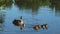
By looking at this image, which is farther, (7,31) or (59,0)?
(59,0)

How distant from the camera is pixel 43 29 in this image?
9.70m

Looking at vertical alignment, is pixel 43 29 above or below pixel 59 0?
below

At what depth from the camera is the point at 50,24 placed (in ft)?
34.4

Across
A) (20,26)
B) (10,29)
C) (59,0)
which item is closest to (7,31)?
(10,29)

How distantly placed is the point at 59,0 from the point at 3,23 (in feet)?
42.0

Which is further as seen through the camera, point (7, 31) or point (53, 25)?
point (53, 25)

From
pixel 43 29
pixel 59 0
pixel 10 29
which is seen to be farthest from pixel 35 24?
pixel 59 0

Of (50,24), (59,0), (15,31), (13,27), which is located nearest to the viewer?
(15,31)

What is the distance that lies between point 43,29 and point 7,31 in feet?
4.67

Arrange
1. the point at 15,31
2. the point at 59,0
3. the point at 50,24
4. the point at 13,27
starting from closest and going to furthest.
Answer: the point at 15,31 → the point at 13,27 → the point at 50,24 → the point at 59,0

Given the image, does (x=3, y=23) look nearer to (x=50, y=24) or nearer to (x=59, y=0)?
(x=50, y=24)

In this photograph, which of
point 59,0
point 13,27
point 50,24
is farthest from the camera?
point 59,0

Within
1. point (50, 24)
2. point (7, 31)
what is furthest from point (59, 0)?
point (7, 31)

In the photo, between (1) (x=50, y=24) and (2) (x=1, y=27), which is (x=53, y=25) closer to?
(1) (x=50, y=24)
